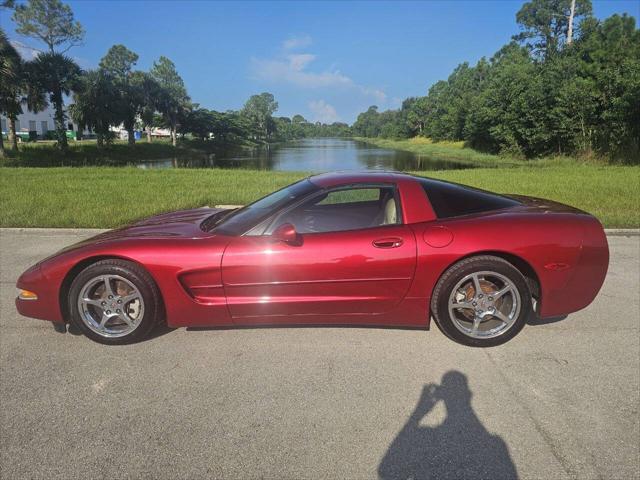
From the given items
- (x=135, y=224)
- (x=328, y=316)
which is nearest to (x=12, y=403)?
(x=135, y=224)

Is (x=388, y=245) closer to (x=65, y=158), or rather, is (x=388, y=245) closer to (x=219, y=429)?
(x=219, y=429)

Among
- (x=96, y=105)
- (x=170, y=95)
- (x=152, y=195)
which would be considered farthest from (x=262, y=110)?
(x=152, y=195)

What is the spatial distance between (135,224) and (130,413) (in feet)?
6.32

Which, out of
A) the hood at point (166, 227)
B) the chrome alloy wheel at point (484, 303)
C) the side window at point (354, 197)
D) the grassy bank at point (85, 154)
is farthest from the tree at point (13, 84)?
the chrome alloy wheel at point (484, 303)

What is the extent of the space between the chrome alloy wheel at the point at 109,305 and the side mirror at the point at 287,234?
1115 millimetres

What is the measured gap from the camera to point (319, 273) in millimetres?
2900

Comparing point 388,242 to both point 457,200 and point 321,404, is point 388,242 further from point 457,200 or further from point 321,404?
point 321,404

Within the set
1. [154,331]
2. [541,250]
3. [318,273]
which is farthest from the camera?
[154,331]

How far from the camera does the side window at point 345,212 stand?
122 inches

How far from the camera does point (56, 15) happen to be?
43.8m

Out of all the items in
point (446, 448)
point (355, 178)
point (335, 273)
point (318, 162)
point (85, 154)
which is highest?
point (85, 154)

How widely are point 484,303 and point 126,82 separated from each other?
5917 cm

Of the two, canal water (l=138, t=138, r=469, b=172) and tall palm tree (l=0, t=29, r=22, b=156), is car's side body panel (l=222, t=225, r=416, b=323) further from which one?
tall palm tree (l=0, t=29, r=22, b=156)

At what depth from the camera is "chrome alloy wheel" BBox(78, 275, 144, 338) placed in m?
3.01
